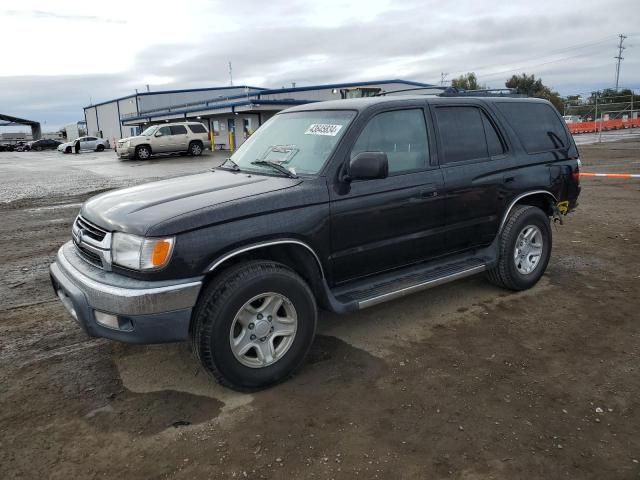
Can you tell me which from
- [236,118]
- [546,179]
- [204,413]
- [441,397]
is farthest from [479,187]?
[236,118]

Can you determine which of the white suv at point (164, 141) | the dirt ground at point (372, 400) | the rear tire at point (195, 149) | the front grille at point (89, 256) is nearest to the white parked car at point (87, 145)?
the white suv at point (164, 141)

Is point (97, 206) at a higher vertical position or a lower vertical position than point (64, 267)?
higher

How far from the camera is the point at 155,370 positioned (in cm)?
368

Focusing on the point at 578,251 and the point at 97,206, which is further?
the point at 578,251

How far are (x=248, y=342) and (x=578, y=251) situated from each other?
4.90m

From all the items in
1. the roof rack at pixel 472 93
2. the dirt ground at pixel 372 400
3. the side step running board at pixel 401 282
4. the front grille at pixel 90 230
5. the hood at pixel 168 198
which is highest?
the roof rack at pixel 472 93

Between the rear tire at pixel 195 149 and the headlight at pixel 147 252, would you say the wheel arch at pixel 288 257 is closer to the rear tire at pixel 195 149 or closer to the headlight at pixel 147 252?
the headlight at pixel 147 252

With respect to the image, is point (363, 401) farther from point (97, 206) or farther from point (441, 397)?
point (97, 206)

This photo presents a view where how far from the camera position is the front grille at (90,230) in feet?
10.9

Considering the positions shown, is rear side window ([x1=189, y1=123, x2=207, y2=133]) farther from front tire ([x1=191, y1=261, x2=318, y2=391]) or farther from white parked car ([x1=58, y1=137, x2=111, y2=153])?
front tire ([x1=191, y1=261, x2=318, y2=391])

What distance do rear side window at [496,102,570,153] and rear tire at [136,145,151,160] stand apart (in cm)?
2444

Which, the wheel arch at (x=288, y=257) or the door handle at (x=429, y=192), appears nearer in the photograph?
the wheel arch at (x=288, y=257)

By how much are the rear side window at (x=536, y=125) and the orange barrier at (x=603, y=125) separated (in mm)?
36923

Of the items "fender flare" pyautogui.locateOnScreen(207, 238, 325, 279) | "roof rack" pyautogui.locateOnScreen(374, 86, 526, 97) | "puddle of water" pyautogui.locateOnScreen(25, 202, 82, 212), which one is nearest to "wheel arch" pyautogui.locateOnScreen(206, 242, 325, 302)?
"fender flare" pyautogui.locateOnScreen(207, 238, 325, 279)
